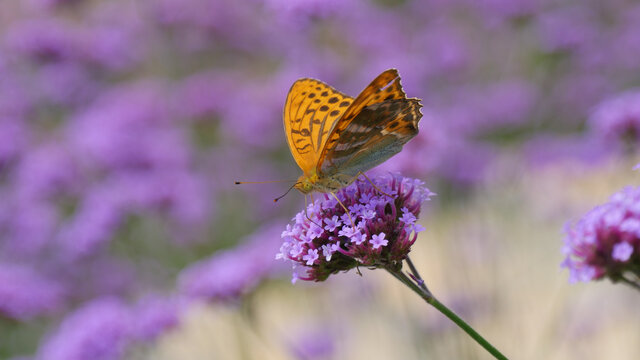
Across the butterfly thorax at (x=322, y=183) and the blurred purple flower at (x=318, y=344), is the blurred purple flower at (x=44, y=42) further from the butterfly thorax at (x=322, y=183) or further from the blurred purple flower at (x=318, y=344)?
the butterfly thorax at (x=322, y=183)

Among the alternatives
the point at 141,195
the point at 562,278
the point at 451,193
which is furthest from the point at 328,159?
the point at 562,278

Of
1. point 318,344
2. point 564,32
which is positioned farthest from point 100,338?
point 564,32

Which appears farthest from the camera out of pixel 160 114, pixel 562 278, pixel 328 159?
pixel 562 278

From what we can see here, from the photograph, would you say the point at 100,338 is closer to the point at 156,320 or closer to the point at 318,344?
the point at 156,320

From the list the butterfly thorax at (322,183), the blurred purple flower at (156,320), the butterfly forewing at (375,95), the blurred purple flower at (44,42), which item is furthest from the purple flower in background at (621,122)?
the blurred purple flower at (44,42)

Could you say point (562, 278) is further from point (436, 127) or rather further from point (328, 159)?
point (328, 159)

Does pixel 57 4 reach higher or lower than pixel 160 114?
higher

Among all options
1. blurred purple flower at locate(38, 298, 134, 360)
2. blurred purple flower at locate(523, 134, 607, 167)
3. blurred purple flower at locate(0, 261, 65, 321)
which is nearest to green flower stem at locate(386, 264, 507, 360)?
blurred purple flower at locate(38, 298, 134, 360)
